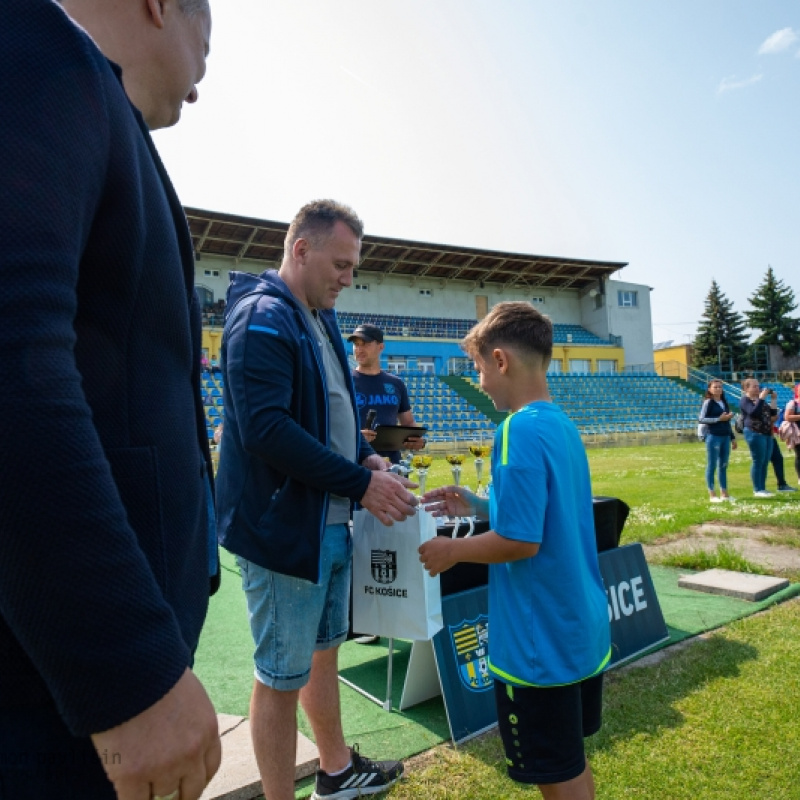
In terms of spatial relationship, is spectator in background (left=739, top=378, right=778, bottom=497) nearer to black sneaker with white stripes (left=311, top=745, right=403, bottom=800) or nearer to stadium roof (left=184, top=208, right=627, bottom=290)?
black sneaker with white stripes (left=311, top=745, right=403, bottom=800)

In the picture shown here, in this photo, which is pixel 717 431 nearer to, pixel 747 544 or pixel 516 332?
pixel 747 544

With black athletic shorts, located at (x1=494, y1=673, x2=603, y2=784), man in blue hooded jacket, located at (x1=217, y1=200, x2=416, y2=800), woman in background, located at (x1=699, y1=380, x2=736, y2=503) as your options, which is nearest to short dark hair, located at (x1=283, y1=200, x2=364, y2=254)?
man in blue hooded jacket, located at (x1=217, y1=200, x2=416, y2=800)

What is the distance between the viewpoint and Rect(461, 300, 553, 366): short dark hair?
2.05 meters

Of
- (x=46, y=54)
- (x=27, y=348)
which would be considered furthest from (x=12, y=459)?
(x=46, y=54)

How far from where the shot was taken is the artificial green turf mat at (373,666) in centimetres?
281

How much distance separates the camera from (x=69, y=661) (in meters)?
0.67

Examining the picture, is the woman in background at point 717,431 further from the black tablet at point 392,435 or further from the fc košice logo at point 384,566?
the fc košice logo at point 384,566

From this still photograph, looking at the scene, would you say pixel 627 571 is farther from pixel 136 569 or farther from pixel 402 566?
pixel 136 569

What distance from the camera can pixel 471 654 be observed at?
2.99 m

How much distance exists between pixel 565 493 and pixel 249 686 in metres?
2.46

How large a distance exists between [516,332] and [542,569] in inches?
30.9

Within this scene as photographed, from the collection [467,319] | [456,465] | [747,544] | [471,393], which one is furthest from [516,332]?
[467,319]

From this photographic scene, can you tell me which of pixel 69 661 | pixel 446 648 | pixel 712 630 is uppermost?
pixel 69 661

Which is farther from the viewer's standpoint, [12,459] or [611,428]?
[611,428]
